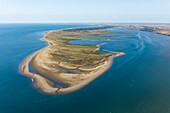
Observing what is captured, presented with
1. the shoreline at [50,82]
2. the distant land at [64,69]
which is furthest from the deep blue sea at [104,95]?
the distant land at [64,69]

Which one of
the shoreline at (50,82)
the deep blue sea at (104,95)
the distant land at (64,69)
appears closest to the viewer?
the deep blue sea at (104,95)

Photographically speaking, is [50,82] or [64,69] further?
[64,69]

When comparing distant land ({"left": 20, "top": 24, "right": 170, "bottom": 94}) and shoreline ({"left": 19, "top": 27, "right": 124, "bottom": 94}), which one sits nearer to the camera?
shoreline ({"left": 19, "top": 27, "right": 124, "bottom": 94})

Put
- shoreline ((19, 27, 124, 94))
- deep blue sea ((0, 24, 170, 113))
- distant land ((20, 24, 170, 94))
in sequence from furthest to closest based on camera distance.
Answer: distant land ((20, 24, 170, 94)), shoreline ((19, 27, 124, 94)), deep blue sea ((0, 24, 170, 113))

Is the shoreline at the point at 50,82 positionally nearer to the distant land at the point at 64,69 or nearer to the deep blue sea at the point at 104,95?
the distant land at the point at 64,69

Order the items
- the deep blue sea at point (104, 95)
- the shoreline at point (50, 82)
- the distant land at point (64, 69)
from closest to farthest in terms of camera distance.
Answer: the deep blue sea at point (104, 95), the shoreline at point (50, 82), the distant land at point (64, 69)

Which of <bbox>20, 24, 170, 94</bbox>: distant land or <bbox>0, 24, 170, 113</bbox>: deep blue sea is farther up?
<bbox>20, 24, 170, 94</bbox>: distant land

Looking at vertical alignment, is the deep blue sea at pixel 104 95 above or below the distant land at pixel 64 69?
below

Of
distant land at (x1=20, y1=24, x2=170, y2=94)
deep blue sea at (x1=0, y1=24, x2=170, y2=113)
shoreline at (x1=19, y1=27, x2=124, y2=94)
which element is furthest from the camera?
distant land at (x1=20, y1=24, x2=170, y2=94)

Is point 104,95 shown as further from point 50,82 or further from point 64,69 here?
point 64,69

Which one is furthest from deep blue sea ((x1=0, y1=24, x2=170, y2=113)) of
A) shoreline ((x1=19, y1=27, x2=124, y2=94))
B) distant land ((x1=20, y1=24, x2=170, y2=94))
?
distant land ((x1=20, y1=24, x2=170, y2=94))

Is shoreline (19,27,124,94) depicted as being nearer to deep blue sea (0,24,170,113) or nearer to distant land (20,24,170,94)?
distant land (20,24,170,94)

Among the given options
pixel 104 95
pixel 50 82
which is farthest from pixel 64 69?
pixel 104 95

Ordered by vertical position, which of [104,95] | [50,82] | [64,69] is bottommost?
[104,95]
